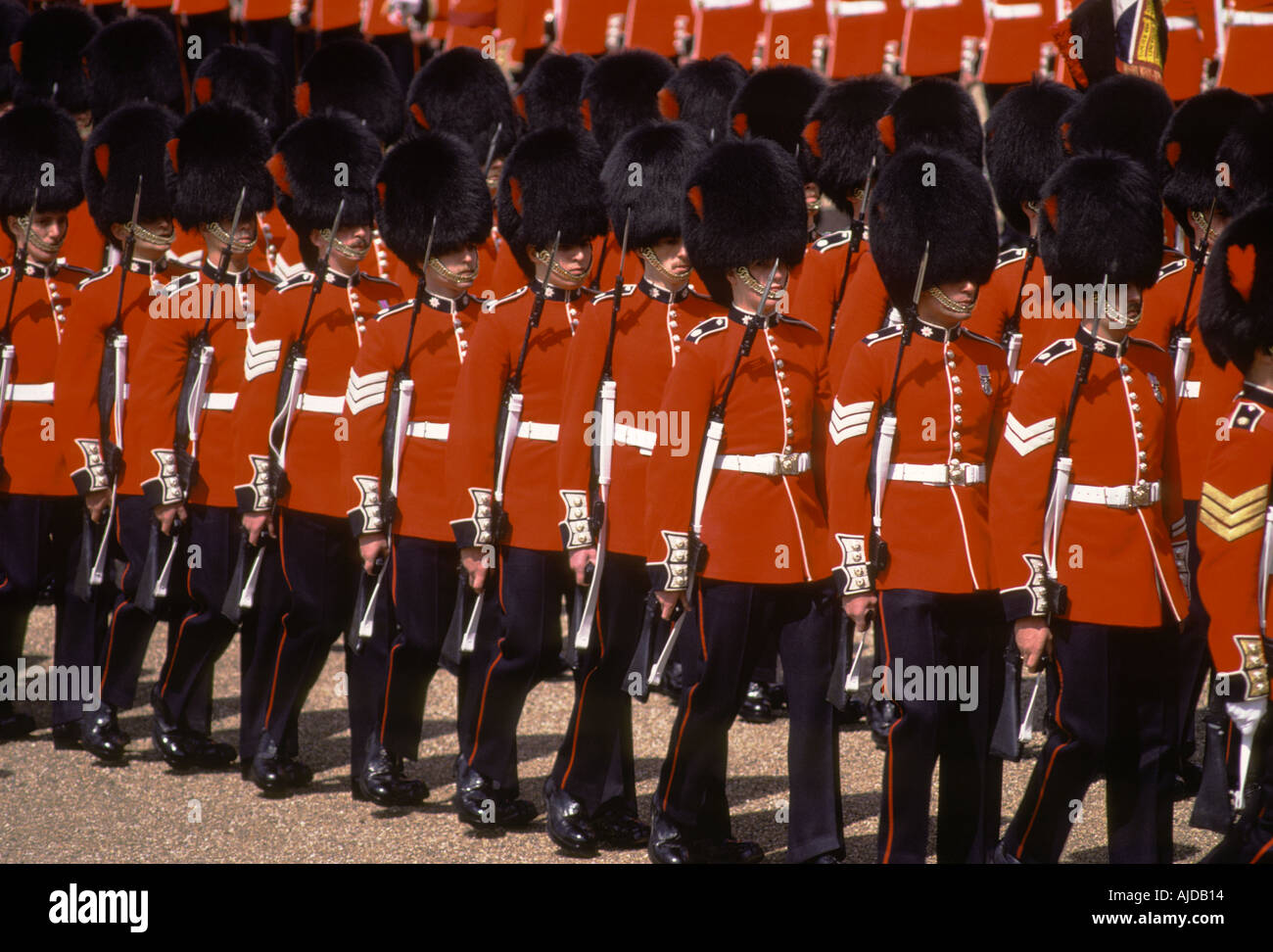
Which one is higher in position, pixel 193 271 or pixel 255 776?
pixel 193 271

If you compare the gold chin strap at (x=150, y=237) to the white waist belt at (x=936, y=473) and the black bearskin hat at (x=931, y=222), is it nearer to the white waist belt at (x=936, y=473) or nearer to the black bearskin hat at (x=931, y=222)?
the black bearskin hat at (x=931, y=222)

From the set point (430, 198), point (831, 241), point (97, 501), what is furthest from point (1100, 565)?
point (97, 501)

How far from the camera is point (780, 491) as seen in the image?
478 cm

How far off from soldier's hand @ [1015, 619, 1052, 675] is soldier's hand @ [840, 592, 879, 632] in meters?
0.34

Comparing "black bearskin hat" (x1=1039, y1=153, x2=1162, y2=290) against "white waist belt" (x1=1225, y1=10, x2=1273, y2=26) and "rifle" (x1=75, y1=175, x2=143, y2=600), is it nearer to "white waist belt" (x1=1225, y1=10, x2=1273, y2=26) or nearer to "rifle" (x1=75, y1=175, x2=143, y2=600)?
"rifle" (x1=75, y1=175, x2=143, y2=600)

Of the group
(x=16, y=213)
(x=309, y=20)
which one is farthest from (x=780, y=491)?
(x=309, y=20)

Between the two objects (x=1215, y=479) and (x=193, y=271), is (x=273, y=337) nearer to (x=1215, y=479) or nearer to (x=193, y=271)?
(x=193, y=271)

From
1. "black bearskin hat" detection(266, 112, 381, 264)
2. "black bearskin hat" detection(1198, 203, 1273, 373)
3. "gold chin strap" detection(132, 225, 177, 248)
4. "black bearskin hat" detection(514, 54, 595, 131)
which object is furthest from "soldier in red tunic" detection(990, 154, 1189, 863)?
"black bearskin hat" detection(514, 54, 595, 131)

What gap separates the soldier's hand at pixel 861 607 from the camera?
4.50 metres

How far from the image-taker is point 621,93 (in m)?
7.44

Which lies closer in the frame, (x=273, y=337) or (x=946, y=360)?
(x=946, y=360)

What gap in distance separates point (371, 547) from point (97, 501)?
112cm

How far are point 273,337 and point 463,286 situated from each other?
0.59 metres

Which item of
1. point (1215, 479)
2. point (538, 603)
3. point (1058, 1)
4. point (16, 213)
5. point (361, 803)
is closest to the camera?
point (1215, 479)
